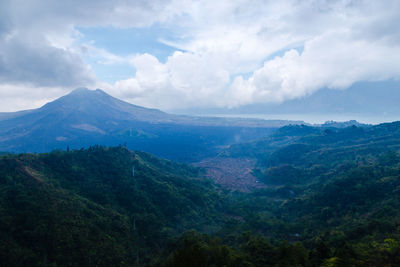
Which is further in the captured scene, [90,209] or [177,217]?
[177,217]

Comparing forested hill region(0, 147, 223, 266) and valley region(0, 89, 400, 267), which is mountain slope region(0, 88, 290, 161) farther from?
forested hill region(0, 147, 223, 266)

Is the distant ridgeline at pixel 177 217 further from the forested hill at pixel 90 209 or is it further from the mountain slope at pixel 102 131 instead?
the mountain slope at pixel 102 131

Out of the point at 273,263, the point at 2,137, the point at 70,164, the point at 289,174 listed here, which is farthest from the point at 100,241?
the point at 2,137

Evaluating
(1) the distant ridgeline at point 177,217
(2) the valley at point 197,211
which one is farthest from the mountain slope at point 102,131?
(1) the distant ridgeline at point 177,217

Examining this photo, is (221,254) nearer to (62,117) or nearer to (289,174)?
(289,174)

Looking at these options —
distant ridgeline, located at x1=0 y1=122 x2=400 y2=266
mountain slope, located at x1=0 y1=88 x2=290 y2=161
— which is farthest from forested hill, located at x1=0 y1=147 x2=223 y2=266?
mountain slope, located at x1=0 y1=88 x2=290 y2=161

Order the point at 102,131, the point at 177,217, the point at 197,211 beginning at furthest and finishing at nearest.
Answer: the point at 102,131, the point at 197,211, the point at 177,217

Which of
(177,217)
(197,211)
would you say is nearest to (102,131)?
(197,211)

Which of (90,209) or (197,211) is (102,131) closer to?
(197,211)
